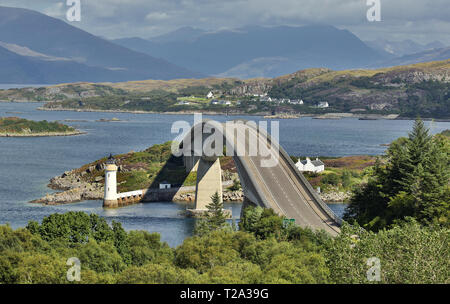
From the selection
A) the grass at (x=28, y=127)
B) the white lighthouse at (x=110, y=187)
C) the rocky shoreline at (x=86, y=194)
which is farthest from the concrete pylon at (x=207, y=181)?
the grass at (x=28, y=127)

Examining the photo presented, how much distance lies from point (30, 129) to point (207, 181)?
101548 mm

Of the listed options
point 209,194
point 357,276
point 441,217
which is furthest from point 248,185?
point 357,276

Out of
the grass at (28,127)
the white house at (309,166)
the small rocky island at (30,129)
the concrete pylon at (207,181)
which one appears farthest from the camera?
the grass at (28,127)

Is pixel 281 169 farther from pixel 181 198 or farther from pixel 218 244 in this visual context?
pixel 218 244

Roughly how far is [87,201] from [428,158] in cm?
4022

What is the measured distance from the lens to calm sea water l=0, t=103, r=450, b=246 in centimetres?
6159

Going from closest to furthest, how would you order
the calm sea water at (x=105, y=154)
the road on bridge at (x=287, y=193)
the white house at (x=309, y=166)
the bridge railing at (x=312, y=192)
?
the road on bridge at (x=287, y=193)
the bridge railing at (x=312, y=192)
the calm sea water at (x=105, y=154)
the white house at (x=309, y=166)

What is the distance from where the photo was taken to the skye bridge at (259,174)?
49406 mm

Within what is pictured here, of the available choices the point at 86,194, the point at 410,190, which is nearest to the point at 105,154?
the point at 86,194

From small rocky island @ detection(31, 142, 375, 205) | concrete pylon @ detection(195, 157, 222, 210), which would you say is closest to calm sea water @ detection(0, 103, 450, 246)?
concrete pylon @ detection(195, 157, 222, 210)

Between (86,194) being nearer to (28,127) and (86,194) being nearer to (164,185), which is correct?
(164,185)

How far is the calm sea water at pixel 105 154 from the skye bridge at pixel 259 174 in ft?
17.4

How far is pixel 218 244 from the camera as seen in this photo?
3497 centimetres

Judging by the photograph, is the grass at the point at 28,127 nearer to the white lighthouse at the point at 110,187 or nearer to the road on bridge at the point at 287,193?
the white lighthouse at the point at 110,187
